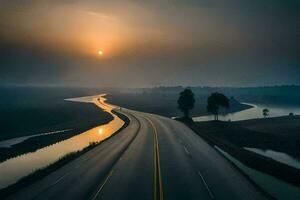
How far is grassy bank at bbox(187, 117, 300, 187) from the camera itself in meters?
31.1

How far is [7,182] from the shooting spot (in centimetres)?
3378

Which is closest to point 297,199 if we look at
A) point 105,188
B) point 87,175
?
point 105,188

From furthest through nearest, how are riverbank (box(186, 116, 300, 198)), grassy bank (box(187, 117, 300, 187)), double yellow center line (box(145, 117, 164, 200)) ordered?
riverbank (box(186, 116, 300, 198))
grassy bank (box(187, 117, 300, 187))
double yellow center line (box(145, 117, 164, 200))

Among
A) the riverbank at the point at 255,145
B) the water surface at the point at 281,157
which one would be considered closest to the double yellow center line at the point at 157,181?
the riverbank at the point at 255,145

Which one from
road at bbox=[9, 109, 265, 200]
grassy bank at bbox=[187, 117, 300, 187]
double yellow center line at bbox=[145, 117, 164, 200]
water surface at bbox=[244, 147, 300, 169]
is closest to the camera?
double yellow center line at bbox=[145, 117, 164, 200]

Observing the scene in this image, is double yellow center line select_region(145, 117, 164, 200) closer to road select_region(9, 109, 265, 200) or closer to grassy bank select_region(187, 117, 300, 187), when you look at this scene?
road select_region(9, 109, 265, 200)

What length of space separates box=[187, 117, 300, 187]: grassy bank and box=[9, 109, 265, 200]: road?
145 inches

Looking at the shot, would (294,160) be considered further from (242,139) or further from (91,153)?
(91,153)

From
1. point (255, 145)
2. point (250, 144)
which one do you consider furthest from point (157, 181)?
point (250, 144)

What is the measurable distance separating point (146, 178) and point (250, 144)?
1381 inches

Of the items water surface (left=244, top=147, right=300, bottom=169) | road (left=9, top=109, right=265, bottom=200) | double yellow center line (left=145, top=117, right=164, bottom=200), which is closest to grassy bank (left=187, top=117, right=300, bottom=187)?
water surface (left=244, top=147, right=300, bottom=169)

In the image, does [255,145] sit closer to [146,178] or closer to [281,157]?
[281,157]

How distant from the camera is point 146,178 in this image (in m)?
27.4

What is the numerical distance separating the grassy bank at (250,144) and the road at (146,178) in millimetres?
3689
